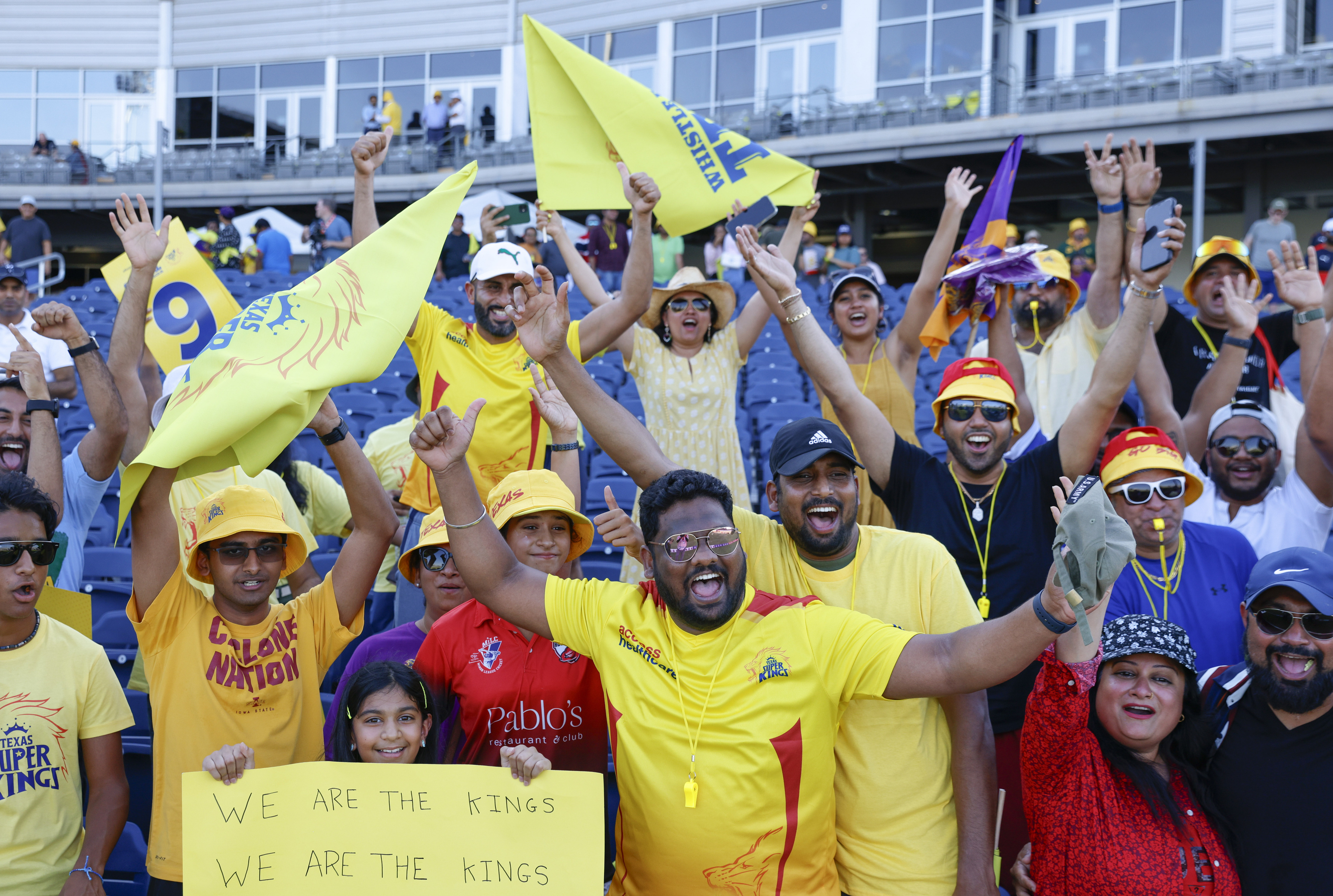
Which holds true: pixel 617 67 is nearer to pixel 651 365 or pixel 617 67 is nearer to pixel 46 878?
pixel 651 365

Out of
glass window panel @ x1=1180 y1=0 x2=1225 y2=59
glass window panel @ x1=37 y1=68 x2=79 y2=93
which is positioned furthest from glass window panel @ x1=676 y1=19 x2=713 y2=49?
glass window panel @ x1=37 y1=68 x2=79 y2=93

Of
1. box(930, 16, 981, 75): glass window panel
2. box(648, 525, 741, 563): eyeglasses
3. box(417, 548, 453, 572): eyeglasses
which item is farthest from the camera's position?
box(930, 16, 981, 75): glass window panel

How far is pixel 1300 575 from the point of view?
266 cm

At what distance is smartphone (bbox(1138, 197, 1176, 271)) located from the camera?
11.3 ft

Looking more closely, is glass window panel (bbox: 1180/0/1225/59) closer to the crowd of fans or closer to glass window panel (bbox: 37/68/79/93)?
the crowd of fans

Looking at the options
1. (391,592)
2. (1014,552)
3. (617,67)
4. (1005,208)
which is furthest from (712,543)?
(617,67)

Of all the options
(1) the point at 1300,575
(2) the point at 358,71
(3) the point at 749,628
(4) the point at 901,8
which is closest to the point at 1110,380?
(1) the point at 1300,575

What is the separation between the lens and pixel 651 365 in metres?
4.42

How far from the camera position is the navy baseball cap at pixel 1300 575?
263 cm

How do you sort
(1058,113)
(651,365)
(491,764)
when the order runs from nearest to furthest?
(491,764) < (651,365) < (1058,113)

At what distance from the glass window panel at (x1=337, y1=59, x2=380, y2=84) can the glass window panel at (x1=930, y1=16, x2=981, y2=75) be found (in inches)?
527

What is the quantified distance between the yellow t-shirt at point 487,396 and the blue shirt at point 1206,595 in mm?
2034

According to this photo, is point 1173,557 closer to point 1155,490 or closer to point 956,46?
point 1155,490

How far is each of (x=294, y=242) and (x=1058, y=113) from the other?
14.4 meters
